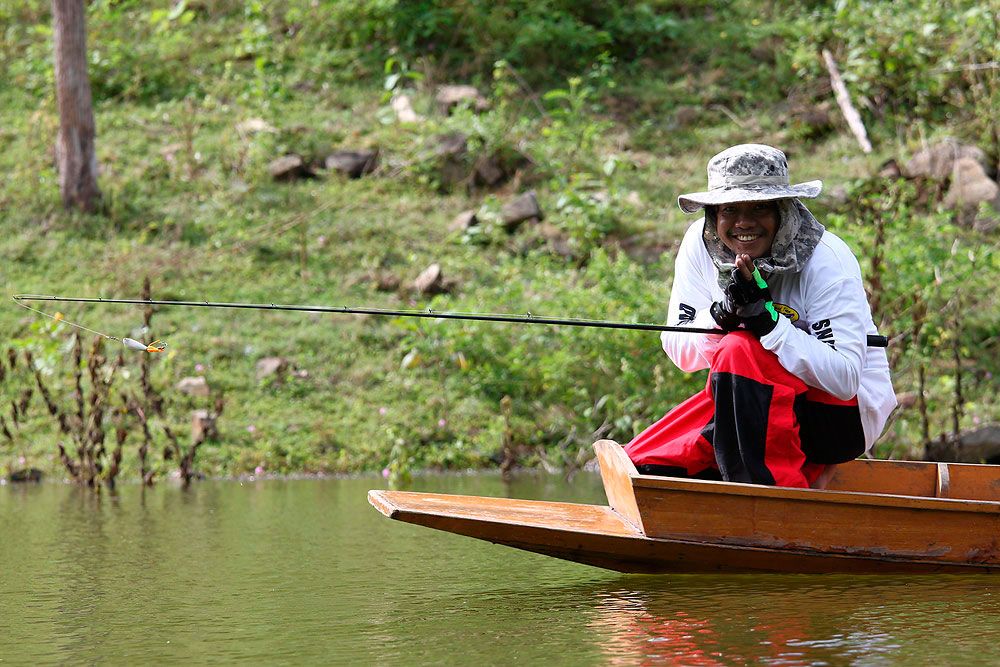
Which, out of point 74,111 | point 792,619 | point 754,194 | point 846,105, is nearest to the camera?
point 792,619

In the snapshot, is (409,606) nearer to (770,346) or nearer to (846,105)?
(770,346)

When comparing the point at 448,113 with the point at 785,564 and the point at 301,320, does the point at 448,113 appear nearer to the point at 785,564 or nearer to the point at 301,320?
the point at 301,320

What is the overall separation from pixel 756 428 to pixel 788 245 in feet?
2.18

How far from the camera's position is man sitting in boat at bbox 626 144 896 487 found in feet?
12.6

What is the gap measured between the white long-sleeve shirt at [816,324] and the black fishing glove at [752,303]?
0.04 metres

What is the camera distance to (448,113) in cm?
1229

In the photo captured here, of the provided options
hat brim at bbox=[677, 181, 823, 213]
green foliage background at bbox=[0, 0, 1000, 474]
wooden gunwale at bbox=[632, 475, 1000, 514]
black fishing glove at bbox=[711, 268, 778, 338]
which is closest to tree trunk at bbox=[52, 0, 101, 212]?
green foliage background at bbox=[0, 0, 1000, 474]

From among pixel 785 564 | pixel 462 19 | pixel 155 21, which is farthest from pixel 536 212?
pixel 785 564

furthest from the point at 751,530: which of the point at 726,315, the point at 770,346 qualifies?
the point at 726,315

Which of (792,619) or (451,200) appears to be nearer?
(792,619)

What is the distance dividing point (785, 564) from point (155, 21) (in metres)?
11.9

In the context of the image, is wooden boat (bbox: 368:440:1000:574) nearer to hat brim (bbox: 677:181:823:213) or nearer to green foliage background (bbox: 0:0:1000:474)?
hat brim (bbox: 677:181:823:213)

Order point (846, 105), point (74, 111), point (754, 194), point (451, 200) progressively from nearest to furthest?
point (754, 194), point (74, 111), point (451, 200), point (846, 105)

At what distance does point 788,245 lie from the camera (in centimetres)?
400
